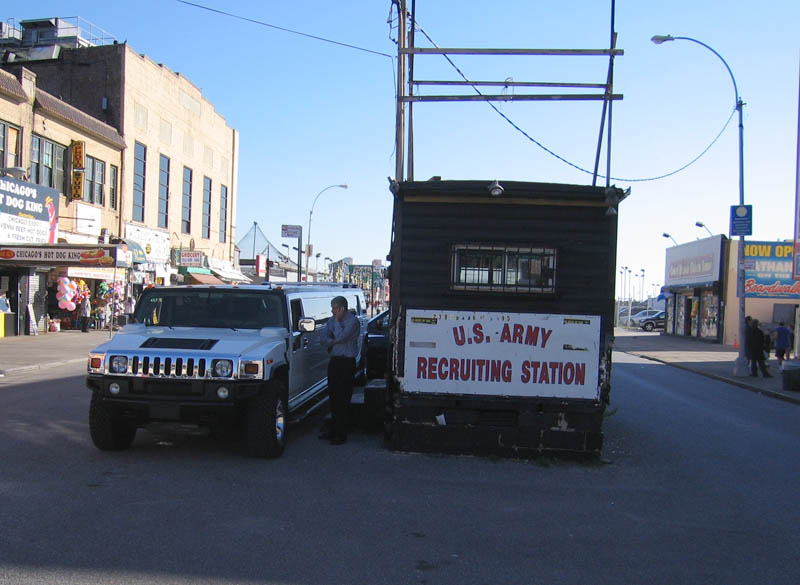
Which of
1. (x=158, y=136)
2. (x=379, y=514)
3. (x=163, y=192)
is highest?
(x=158, y=136)

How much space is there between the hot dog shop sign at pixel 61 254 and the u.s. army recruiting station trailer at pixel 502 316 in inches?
625

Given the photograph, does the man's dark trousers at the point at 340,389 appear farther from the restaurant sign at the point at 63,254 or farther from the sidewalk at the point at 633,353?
the restaurant sign at the point at 63,254

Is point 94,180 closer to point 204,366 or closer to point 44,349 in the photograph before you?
point 44,349

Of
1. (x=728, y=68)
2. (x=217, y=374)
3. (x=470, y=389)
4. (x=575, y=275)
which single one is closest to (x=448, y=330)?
(x=470, y=389)

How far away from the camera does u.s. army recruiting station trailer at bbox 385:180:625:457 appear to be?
25.2 feet

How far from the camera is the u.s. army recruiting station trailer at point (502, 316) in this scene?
303 inches

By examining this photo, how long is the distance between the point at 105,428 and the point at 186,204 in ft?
110

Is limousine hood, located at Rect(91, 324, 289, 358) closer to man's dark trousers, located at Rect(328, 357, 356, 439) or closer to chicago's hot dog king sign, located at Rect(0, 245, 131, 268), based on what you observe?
man's dark trousers, located at Rect(328, 357, 356, 439)

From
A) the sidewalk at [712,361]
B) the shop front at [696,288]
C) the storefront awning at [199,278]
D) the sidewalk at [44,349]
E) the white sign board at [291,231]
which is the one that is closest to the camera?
the sidewalk at [44,349]

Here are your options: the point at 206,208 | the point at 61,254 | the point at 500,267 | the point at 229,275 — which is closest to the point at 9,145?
the point at 61,254

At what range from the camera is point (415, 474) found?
7.04 metres

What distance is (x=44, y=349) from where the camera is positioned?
20438 mm

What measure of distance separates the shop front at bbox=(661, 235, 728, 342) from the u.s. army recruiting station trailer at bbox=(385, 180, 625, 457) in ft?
109

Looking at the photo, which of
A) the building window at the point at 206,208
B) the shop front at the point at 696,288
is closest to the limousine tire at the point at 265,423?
the shop front at the point at 696,288
